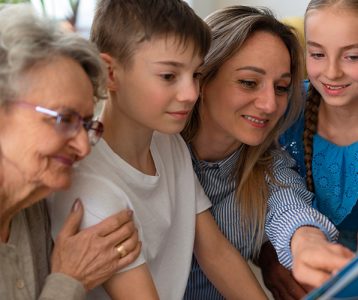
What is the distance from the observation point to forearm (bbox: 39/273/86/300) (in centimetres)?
113

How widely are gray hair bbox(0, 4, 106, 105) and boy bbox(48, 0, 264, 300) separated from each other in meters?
0.18

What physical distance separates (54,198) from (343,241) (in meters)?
0.88

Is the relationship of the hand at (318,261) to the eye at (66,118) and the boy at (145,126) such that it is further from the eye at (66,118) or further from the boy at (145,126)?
the eye at (66,118)

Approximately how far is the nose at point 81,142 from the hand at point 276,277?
0.78 meters

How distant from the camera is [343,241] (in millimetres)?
1756

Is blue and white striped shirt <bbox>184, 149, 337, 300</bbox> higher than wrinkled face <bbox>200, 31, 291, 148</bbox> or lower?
lower

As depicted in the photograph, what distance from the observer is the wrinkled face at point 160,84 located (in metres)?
1.28

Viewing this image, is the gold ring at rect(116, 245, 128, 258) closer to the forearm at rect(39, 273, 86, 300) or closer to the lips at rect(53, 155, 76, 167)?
the forearm at rect(39, 273, 86, 300)

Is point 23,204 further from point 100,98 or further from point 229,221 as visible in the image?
point 229,221

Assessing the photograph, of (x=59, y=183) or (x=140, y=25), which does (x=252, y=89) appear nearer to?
(x=140, y=25)

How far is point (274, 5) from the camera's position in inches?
133

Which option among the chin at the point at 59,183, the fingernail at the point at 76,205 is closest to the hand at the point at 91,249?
the fingernail at the point at 76,205

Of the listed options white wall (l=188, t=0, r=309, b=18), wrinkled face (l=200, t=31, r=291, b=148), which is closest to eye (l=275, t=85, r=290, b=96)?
wrinkled face (l=200, t=31, r=291, b=148)

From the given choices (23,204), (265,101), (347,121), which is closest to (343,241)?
(347,121)
